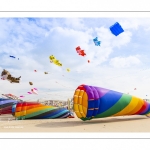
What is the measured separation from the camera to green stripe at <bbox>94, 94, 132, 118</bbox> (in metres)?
11.2

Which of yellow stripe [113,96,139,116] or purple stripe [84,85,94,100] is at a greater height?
purple stripe [84,85,94,100]

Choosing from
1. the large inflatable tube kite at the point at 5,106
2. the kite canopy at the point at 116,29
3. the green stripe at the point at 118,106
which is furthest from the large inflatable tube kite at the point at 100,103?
the large inflatable tube kite at the point at 5,106

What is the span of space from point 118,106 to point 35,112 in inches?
237

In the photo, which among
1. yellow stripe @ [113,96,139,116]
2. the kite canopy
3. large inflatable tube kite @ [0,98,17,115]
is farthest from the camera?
large inflatable tube kite @ [0,98,17,115]

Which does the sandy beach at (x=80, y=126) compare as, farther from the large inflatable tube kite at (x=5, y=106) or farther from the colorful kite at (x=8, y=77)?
the large inflatable tube kite at (x=5, y=106)

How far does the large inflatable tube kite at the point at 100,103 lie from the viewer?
416 inches

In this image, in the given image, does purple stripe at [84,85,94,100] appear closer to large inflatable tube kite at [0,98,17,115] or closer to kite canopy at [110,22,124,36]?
kite canopy at [110,22,124,36]

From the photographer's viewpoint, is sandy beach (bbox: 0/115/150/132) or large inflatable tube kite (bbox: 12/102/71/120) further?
large inflatable tube kite (bbox: 12/102/71/120)

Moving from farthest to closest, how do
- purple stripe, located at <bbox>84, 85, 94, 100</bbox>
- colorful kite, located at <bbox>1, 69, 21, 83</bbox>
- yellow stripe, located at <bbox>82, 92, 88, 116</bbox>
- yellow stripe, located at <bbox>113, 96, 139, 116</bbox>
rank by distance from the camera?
1. colorful kite, located at <bbox>1, 69, 21, 83</bbox>
2. yellow stripe, located at <bbox>113, 96, 139, 116</bbox>
3. yellow stripe, located at <bbox>82, 92, 88, 116</bbox>
4. purple stripe, located at <bbox>84, 85, 94, 100</bbox>

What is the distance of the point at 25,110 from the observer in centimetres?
1460

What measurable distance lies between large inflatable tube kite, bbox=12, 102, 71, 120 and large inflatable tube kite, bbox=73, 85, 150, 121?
12.5ft

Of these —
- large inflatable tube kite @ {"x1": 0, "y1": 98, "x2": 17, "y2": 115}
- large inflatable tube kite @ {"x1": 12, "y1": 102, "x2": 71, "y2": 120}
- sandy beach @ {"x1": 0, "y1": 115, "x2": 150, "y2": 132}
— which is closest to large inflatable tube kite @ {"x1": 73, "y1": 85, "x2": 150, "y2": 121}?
sandy beach @ {"x1": 0, "y1": 115, "x2": 150, "y2": 132}

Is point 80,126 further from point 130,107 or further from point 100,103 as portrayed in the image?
point 130,107
